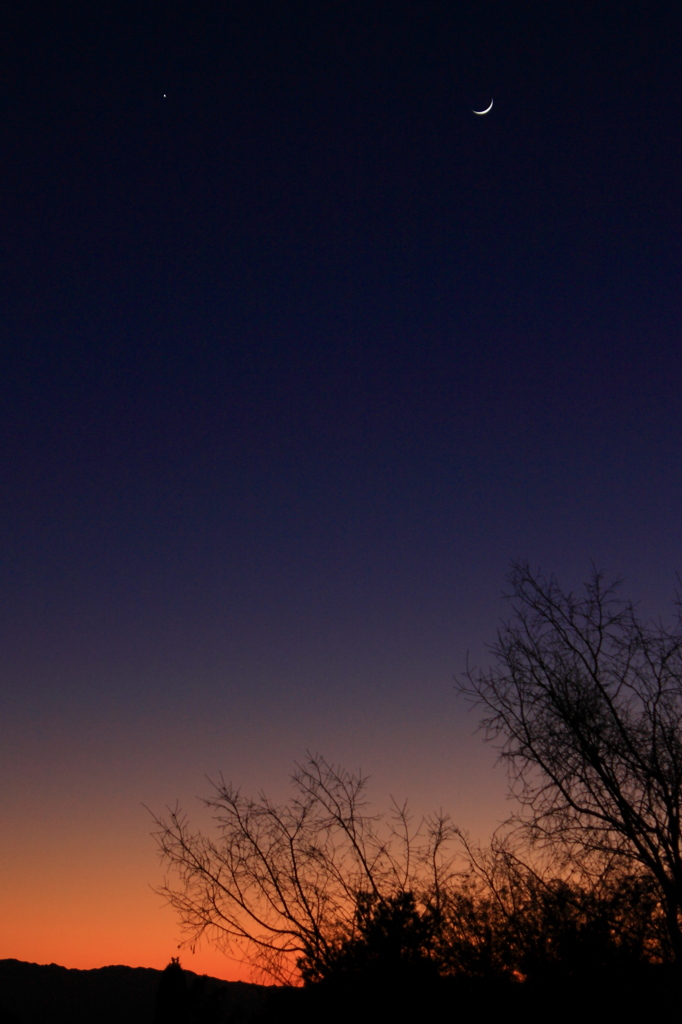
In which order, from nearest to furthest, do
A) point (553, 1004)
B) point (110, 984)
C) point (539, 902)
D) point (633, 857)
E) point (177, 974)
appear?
point (633, 857) → point (539, 902) → point (553, 1004) → point (177, 974) → point (110, 984)


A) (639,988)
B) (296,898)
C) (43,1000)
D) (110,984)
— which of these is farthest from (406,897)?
(43,1000)

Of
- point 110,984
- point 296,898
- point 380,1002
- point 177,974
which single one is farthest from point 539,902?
point 110,984

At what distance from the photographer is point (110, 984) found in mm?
59406

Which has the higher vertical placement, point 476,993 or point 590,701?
point 590,701

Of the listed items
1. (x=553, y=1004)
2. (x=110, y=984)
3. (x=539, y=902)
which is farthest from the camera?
(x=110, y=984)

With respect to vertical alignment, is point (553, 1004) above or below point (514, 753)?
below

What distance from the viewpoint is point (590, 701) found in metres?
8.66

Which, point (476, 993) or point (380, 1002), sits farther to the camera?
point (476, 993)

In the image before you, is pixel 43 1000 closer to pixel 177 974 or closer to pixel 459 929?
pixel 177 974

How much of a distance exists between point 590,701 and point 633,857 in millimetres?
1643

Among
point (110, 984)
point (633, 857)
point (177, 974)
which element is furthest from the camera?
point (110, 984)

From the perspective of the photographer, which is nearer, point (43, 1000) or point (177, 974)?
point (177, 974)

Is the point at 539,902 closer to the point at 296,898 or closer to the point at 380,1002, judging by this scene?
the point at 380,1002

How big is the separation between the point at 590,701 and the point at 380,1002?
396 centimetres
